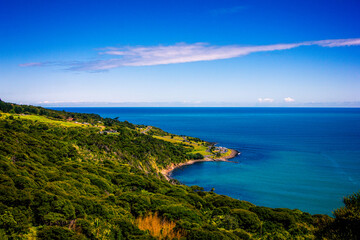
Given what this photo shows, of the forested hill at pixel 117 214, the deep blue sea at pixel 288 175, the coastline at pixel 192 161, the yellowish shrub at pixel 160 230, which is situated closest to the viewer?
the forested hill at pixel 117 214

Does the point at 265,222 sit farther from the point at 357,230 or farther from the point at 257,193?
the point at 257,193

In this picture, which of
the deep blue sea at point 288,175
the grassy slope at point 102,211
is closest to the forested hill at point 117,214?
the grassy slope at point 102,211

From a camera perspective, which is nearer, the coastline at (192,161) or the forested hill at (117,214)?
the forested hill at (117,214)

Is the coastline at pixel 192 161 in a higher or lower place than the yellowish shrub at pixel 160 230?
lower

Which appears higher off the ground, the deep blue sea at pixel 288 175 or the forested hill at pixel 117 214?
the forested hill at pixel 117 214

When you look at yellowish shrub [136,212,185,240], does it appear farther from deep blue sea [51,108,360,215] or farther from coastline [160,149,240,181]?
coastline [160,149,240,181]

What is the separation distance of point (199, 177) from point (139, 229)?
176 ft

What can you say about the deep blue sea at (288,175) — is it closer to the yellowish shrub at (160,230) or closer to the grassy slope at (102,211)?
the grassy slope at (102,211)

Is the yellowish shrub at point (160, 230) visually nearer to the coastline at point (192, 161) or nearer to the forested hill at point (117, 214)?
the forested hill at point (117, 214)

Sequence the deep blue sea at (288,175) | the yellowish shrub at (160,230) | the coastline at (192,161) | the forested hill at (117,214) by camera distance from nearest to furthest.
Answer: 1. the forested hill at (117,214)
2. the yellowish shrub at (160,230)
3. the deep blue sea at (288,175)
4. the coastline at (192,161)

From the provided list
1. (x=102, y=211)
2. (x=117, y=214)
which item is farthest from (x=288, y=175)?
(x=102, y=211)

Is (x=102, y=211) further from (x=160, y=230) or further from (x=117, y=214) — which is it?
(x=160, y=230)

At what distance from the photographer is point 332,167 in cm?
6575

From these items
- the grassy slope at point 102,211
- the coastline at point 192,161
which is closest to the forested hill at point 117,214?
the grassy slope at point 102,211
